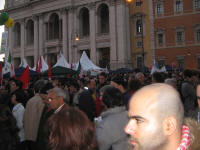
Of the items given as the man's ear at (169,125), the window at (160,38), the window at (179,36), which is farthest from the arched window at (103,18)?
the man's ear at (169,125)

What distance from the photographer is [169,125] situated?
1336 mm

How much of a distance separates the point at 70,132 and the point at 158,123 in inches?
41.6

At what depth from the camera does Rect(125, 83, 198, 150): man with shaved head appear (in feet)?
4.31

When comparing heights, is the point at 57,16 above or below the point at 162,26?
above

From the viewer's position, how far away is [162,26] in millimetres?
30906

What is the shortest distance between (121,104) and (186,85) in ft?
9.58

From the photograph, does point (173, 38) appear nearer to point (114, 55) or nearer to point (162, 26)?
point (162, 26)

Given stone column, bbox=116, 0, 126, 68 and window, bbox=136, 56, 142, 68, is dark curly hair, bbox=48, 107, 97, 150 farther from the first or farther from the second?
window, bbox=136, 56, 142, 68

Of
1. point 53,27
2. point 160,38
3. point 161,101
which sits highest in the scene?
point 53,27

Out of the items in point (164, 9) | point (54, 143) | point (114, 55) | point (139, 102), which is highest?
point (164, 9)

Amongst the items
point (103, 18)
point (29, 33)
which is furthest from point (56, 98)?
point (29, 33)

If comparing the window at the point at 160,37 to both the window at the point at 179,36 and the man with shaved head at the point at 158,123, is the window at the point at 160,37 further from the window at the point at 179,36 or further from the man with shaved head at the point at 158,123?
the man with shaved head at the point at 158,123

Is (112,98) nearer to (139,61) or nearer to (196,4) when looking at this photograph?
(139,61)

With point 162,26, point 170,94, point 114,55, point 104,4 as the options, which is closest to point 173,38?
point 162,26
